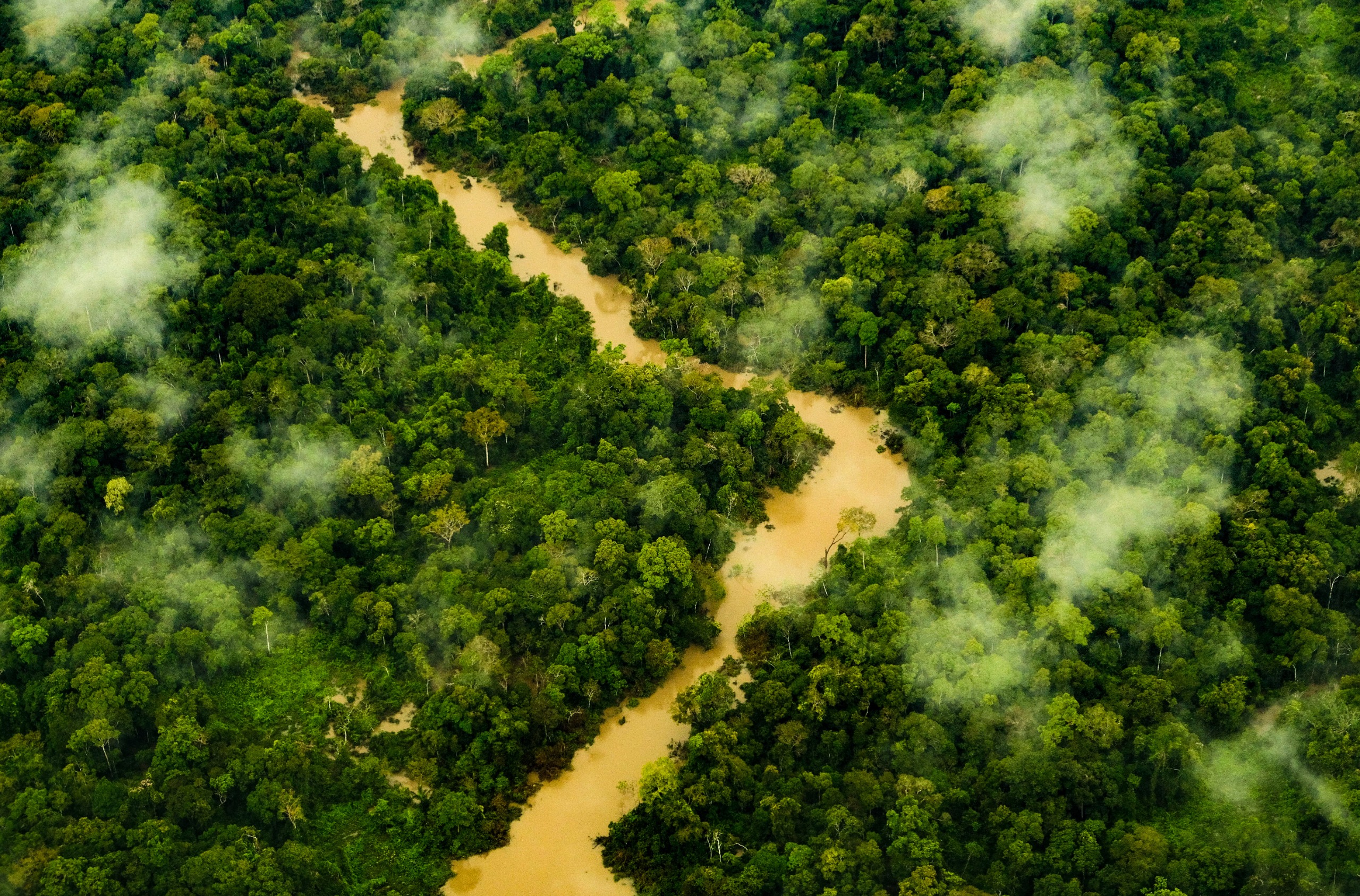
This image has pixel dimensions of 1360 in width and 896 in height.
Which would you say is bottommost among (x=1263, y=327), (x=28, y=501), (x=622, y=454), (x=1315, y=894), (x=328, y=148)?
(x=1315, y=894)

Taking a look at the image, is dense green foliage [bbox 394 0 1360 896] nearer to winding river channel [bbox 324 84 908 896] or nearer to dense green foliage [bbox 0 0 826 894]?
winding river channel [bbox 324 84 908 896]

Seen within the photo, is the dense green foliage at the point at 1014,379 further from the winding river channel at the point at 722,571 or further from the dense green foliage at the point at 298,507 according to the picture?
the dense green foliage at the point at 298,507

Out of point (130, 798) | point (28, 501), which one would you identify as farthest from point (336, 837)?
point (28, 501)

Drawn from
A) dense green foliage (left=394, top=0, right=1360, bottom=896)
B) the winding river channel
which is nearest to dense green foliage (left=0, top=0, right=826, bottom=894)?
the winding river channel

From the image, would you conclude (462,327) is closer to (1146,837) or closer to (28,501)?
(28,501)

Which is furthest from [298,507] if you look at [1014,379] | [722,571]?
[1014,379]

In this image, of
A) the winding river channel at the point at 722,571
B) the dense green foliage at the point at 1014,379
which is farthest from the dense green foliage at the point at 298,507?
the dense green foliage at the point at 1014,379
